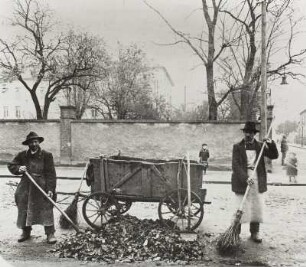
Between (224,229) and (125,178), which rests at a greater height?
(125,178)

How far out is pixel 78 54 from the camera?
26047 mm

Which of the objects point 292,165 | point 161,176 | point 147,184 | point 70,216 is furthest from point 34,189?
point 292,165

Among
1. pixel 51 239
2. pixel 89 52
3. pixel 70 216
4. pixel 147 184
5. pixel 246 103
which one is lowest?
pixel 51 239

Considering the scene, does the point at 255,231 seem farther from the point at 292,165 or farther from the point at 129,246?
the point at 292,165

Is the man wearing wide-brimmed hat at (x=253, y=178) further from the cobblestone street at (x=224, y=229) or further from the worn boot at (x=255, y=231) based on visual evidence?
the cobblestone street at (x=224, y=229)

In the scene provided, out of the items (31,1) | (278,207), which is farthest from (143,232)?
(31,1)

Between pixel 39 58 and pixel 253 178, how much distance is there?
21.1m

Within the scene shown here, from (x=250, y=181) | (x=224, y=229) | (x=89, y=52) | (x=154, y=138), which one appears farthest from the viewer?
(x=89, y=52)

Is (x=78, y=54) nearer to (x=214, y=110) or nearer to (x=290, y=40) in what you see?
(x=214, y=110)

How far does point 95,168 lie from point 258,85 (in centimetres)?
1670

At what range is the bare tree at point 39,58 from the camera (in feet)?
78.1

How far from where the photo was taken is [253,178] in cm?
642

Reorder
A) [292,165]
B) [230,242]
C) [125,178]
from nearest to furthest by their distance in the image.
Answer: [230,242] < [125,178] < [292,165]

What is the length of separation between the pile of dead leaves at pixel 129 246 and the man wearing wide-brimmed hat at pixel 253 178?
106 cm
